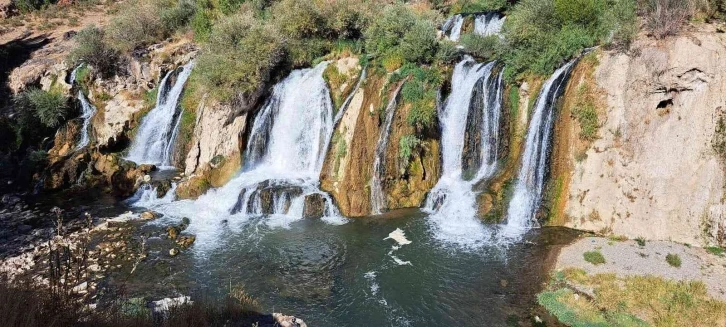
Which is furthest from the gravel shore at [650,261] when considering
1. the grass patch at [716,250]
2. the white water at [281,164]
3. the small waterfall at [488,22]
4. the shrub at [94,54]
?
the shrub at [94,54]

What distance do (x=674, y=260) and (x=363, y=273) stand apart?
8.85 m

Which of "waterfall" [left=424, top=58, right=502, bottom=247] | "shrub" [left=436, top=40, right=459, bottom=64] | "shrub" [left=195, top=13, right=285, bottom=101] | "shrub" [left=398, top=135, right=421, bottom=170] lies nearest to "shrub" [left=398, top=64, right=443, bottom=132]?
"shrub" [left=398, top=135, right=421, bottom=170]

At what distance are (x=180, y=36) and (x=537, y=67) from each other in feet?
77.1

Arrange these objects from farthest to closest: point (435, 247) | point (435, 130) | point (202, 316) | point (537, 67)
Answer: point (435, 130), point (537, 67), point (435, 247), point (202, 316)

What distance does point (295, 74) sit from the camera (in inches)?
886

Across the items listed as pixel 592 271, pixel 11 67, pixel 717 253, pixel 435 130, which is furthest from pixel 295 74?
pixel 11 67

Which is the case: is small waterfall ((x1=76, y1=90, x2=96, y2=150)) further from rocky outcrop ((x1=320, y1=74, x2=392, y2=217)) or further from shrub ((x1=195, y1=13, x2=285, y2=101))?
rocky outcrop ((x1=320, y1=74, x2=392, y2=217))

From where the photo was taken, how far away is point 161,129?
966 inches

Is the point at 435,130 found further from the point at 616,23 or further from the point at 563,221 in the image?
the point at 616,23

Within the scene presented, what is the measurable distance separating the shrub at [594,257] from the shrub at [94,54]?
27681 mm

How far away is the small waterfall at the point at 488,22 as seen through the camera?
24.5 meters

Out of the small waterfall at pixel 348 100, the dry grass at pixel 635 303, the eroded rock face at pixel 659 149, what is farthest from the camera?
the small waterfall at pixel 348 100

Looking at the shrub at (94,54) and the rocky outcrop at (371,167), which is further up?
the shrub at (94,54)

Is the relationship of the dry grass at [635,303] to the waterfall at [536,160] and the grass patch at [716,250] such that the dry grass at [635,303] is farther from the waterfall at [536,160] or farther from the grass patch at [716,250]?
the waterfall at [536,160]
